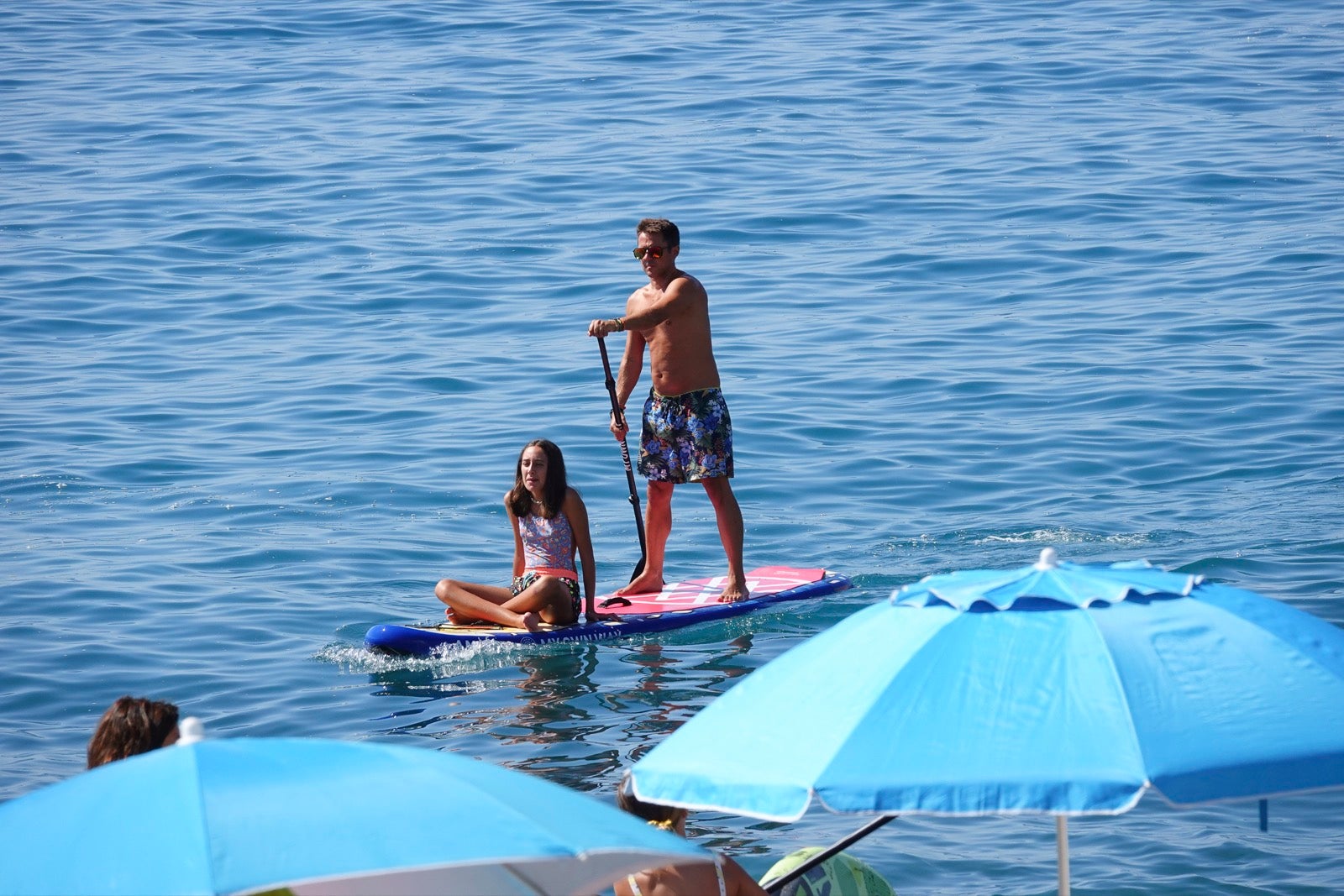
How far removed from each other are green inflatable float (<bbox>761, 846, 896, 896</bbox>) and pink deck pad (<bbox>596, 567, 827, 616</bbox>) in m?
4.47

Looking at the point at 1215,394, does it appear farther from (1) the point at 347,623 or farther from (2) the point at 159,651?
(2) the point at 159,651

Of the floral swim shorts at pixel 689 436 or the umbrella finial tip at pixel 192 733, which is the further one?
the floral swim shorts at pixel 689 436

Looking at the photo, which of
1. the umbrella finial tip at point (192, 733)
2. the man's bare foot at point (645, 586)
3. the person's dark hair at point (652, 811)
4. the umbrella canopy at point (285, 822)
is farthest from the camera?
the man's bare foot at point (645, 586)

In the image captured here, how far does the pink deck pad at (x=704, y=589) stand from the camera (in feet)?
31.7

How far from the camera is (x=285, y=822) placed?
9.87 ft

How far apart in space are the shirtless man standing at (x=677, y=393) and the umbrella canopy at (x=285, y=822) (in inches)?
242

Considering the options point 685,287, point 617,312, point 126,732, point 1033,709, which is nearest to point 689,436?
point 685,287

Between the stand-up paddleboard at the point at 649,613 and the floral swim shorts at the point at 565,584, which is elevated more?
the floral swim shorts at the point at 565,584

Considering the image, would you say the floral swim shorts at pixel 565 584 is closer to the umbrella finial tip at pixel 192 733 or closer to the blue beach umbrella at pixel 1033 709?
the blue beach umbrella at pixel 1033 709

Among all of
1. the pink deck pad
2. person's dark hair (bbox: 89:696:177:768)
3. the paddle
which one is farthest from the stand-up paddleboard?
person's dark hair (bbox: 89:696:177:768)

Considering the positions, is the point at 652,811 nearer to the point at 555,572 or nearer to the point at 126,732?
the point at 126,732

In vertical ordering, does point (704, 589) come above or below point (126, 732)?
below


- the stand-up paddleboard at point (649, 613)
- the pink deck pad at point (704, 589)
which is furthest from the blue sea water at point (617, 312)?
the pink deck pad at point (704, 589)

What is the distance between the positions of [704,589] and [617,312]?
750 cm
